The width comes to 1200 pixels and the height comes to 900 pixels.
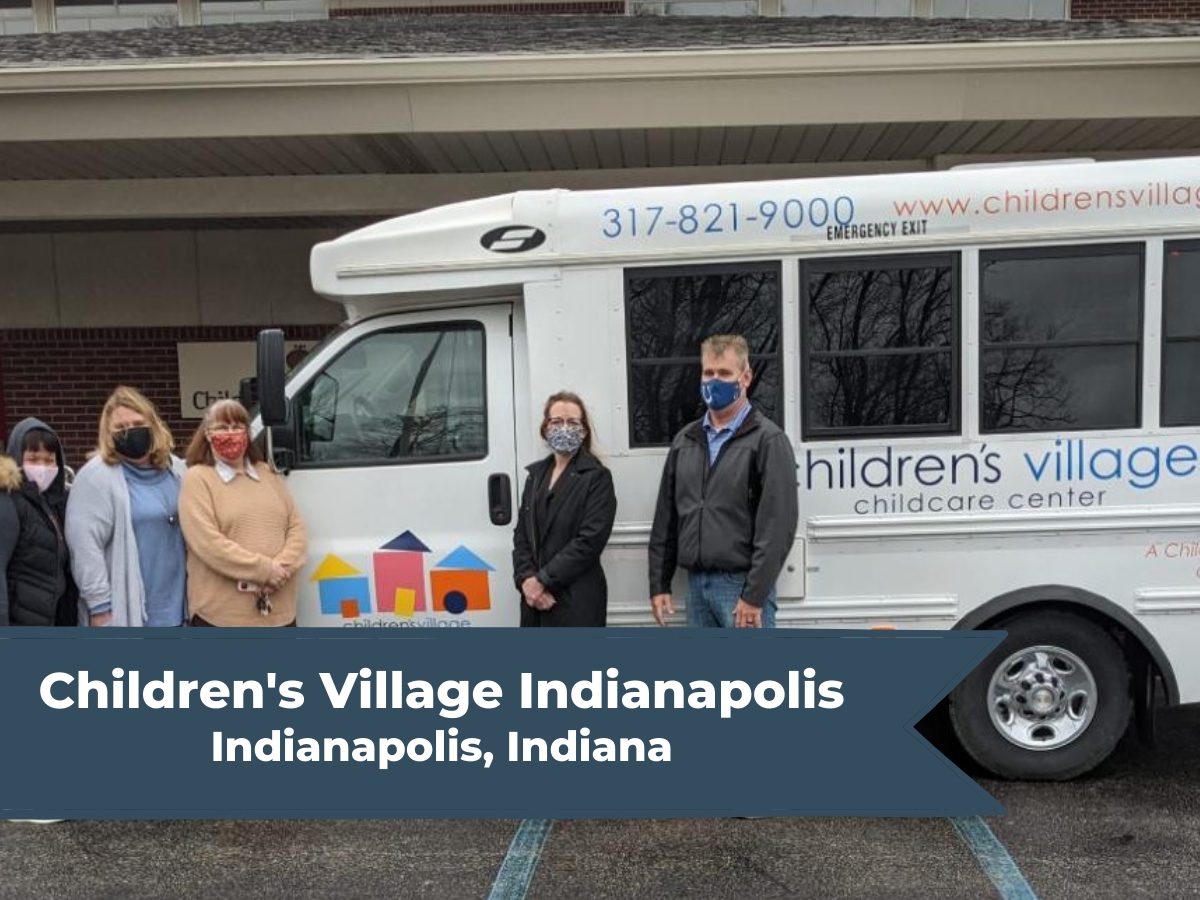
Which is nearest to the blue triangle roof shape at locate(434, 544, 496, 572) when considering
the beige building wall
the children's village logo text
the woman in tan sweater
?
the children's village logo text

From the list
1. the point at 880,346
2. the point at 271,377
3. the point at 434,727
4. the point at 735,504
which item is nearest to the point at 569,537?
the point at 735,504

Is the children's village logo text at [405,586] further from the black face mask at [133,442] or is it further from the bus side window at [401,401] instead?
the black face mask at [133,442]

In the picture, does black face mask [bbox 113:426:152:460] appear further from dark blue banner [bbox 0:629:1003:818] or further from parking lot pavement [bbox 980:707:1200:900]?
parking lot pavement [bbox 980:707:1200:900]

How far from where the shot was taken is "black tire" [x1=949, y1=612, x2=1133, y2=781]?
4.45m

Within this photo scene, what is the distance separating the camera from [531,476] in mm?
4367

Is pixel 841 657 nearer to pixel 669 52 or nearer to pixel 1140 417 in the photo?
pixel 1140 417

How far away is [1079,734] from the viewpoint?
4.50 m

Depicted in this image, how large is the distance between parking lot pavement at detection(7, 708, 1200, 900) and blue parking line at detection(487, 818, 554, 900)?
0.09 ft

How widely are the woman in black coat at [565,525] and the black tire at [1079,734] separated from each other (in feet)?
5.50

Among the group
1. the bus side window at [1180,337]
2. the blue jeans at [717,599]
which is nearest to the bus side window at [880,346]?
the blue jeans at [717,599]

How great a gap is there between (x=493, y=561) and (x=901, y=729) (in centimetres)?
197

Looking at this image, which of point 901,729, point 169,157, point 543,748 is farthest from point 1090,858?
point 169,157

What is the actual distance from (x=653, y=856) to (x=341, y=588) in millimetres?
1780

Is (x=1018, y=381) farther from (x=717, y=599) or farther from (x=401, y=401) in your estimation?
(x=401, y=401)
